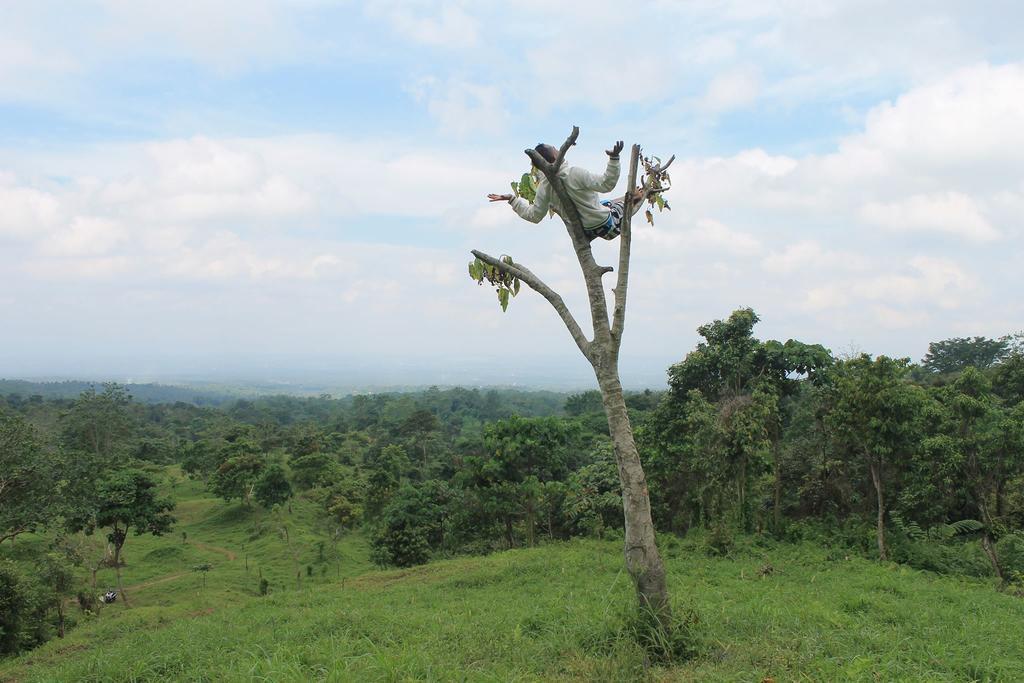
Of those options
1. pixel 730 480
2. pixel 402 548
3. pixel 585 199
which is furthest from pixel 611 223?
pixel 402 548

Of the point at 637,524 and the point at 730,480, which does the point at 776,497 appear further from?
the point at 637,524

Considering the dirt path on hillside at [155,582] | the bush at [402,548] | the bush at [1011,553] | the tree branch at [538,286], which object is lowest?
the dirt path on hillside at [155,582]

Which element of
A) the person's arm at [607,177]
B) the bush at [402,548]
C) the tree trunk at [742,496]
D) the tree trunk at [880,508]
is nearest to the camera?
the person's arm at [607,177]

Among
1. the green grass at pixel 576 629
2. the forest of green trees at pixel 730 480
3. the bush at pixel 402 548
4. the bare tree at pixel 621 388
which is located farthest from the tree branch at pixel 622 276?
the bush at pixel 402 548

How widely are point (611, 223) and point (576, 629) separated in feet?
10.6

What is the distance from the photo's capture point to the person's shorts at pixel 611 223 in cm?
403

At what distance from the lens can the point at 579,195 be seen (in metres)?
3.91

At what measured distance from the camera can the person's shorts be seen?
403 cm

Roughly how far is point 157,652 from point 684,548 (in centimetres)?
1103

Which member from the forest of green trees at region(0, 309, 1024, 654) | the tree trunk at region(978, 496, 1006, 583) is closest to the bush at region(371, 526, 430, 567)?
the forest of green trees at region(0, 309, 1024, 654)

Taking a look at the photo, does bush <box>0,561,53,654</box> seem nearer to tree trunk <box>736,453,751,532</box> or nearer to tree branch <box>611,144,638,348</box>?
tree branch <box>611,144,638,348</box>

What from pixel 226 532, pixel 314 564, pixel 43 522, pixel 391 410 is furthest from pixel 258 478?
pixel 391 410

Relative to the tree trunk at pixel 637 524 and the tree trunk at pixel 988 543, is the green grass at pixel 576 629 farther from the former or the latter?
the tree trunk at pixel 988 543

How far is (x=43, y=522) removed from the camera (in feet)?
43.5
